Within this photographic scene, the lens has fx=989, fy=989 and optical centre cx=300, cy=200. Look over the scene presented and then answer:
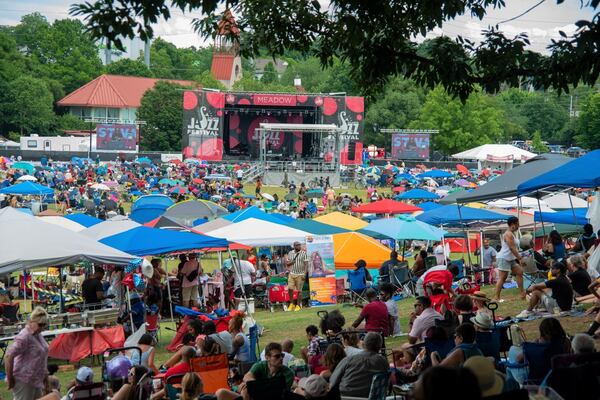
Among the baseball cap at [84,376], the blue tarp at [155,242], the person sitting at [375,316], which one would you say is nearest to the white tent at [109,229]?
the blue tarp at [155,242]

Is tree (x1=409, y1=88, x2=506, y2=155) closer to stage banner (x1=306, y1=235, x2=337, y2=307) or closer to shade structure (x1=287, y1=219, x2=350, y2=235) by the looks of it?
shade structure (x1=287, y1=219, x2=350, y2=235)

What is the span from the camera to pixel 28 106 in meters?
98.1

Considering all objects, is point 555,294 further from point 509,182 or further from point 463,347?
point 509,182

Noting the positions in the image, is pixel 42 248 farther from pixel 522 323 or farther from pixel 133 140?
pixel 133 140

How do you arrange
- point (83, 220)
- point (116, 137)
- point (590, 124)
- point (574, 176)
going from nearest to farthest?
point (574, 176) → point (83, 220) → point (116, 137) → point (590, 124)

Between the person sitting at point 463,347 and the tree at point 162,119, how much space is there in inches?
3192

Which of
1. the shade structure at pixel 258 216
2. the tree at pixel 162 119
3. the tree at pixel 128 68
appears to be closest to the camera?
the shade structure at pixel 258 216

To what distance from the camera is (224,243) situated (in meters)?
15.8

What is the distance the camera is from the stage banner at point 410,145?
79000 millimetres

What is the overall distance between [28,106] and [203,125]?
37682 mm

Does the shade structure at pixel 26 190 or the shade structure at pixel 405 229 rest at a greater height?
the shade structure at pixel 405 229

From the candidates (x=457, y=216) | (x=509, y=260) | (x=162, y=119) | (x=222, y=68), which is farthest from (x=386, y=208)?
(x=222, y=68)

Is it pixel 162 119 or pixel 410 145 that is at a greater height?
pixel 162 119

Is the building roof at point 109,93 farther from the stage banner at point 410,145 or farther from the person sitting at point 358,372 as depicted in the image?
the person sitting at point 358,372
